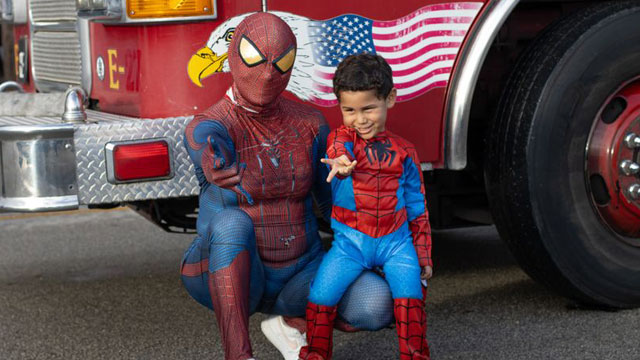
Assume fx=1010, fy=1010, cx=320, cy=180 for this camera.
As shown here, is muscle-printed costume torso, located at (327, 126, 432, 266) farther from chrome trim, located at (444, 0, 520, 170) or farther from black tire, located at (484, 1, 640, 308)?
black tire, located at (484, 1, 640, 308)

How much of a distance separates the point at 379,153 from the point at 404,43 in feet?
2.32

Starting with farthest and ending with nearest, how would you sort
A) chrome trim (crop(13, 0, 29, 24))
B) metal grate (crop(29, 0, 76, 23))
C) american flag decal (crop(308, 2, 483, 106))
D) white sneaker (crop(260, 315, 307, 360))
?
chrome trim (crop(13, 0, 29, 24)) < metal grate (crop(29, 0, 76, 23)) < american flag decal (crop(308, 2, 483, 106)) < white sneaker (crop(260, 315, 307, 360))

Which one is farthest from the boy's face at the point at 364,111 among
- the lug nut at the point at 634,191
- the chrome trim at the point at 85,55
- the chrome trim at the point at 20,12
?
the chrome trim at the point at 20,12

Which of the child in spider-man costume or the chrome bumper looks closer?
the child in spider-man costume

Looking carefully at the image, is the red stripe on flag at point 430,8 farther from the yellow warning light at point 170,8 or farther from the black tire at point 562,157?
the yellow warning light at point 170,8

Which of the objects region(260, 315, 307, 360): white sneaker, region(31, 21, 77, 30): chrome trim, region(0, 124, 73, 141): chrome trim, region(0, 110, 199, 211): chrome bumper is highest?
region(31, 21, 77, 30): chrome trim

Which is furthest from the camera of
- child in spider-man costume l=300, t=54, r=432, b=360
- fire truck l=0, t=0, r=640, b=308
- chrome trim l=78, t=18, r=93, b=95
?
chrome trim l=78, t=18, r=93, b=95

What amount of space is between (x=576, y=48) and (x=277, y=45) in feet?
4.14

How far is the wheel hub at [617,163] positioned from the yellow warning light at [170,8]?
4.70ft

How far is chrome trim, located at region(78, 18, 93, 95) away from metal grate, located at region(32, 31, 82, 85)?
0.05 m

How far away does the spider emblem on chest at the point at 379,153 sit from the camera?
2809mm

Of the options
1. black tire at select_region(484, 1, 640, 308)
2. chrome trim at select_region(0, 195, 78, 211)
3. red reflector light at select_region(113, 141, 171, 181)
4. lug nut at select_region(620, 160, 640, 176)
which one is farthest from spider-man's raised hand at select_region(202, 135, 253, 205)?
lug nut at select_region(620, 160, 640, 176)

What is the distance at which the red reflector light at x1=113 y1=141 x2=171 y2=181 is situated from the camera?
10.1 ft

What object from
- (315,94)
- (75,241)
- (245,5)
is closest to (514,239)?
(315,94)
